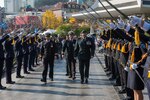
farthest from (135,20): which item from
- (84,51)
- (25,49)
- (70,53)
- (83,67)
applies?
(25,49)

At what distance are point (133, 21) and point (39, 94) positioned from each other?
5185 millimetres

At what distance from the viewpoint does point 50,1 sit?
6772 inches

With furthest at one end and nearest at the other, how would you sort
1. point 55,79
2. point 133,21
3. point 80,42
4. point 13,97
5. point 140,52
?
point 55,79 < point 80,42 < point 13,97 < point 140,52 < point 133,21

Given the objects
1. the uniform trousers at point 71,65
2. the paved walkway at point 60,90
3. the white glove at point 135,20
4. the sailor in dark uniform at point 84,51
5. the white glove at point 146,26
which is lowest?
the paved walkway at point 60,90

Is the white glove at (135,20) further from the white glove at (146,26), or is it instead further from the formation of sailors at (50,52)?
the formation of sailors at (50,52)

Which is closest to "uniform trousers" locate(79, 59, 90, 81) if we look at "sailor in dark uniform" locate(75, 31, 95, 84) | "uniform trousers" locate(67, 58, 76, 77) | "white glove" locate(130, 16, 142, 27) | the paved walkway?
"sailor in dark uniform" locate(75, 31, 95, 84)

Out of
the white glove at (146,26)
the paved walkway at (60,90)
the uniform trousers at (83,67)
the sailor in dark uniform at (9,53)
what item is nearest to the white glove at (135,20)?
the white glove at (146,26)

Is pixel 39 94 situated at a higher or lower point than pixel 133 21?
lower

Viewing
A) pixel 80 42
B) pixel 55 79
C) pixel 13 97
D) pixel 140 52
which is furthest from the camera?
pixel 55 79

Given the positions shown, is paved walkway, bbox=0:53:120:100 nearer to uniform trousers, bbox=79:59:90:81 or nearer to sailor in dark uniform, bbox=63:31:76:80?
uniform trousers, bbox=79:59:90:81

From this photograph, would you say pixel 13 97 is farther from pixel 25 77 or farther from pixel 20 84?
pixel 25 77

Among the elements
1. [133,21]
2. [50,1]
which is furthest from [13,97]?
[50,1]

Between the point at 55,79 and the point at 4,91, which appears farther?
the point at 55,79

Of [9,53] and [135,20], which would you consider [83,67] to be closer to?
[9,53]
